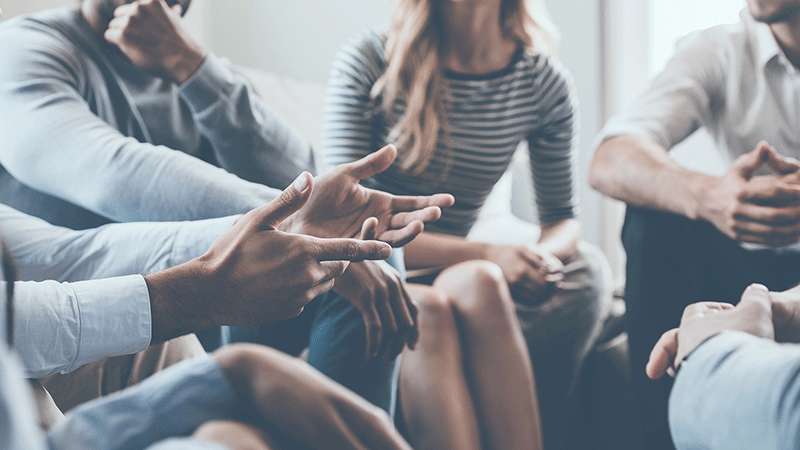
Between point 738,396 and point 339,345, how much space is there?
0.34 meters

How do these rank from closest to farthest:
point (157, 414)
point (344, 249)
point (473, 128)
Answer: point (157, 414) → point (344, 249) → point (473, 128)

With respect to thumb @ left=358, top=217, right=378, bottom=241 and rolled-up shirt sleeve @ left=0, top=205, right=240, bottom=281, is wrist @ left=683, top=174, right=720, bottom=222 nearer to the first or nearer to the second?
thumb @ left=358, top=217, right=378, bottom=241

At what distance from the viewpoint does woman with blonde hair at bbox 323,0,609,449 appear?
0.62m

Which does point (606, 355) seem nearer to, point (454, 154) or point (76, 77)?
point (454, 154)

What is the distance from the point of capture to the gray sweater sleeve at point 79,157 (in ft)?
1.48

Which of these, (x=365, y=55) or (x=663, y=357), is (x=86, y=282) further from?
(x=365, y=55)

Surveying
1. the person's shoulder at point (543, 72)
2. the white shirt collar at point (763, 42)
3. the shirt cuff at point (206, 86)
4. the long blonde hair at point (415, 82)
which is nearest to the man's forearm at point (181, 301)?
the shirt cuff at point (206, 86)

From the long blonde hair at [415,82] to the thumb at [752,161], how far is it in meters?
0.37

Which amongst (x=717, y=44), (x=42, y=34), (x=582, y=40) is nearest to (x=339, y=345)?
(x=42, y=34)

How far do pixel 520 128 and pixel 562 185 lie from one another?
0.13 meters

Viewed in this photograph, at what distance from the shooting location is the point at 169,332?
394 mm

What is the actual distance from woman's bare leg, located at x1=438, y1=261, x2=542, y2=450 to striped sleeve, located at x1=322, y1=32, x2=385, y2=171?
22 centimetres

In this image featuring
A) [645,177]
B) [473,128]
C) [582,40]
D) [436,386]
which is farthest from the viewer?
[582,40]

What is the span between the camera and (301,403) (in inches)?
14.0
